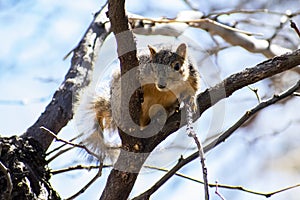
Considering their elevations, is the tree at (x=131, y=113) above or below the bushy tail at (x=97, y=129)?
below

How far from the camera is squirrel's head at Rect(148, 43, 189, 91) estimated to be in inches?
88.5

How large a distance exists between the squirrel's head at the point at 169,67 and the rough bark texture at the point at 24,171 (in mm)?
538

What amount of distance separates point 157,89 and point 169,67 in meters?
0.23

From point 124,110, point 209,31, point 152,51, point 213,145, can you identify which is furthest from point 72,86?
point 209,31

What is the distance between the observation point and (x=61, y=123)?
89.4 inches

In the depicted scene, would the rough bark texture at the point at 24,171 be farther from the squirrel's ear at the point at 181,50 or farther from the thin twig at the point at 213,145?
the squirrel's ear at the point at 181,50

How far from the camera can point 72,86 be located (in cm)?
245

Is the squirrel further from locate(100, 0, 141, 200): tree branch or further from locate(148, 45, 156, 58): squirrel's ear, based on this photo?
locate(100, 0, 141, 200): tree branch

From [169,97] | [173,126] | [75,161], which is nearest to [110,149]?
[75,161]

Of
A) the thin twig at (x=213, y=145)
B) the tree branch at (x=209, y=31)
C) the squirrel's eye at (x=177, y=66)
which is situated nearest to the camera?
the thin twig at (x=213, y=145)

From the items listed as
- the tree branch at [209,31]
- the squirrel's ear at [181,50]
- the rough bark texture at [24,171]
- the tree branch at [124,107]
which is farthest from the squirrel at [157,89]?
the tree branch at [209,31]

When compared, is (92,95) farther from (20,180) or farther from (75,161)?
(20,180)

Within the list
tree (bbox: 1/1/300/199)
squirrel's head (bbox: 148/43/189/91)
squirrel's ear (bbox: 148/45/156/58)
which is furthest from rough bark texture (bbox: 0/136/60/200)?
squirrel's ear (bbox: 148/45/156/58)

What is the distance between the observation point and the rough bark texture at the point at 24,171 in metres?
1.77
